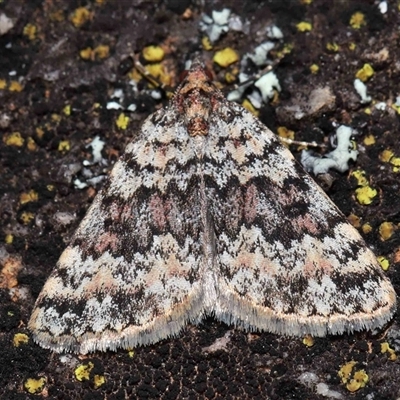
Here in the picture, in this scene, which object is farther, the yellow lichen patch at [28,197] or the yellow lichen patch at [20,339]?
the yellow lichen patch at [28,197]

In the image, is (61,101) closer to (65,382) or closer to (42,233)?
(42,233)

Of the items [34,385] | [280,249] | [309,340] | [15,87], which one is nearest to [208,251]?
[280,249]

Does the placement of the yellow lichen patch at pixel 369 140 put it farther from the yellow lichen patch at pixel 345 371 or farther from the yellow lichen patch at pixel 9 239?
the yellow lichen patch at pixel 9 239

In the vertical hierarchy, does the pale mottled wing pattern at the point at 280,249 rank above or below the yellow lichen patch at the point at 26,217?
above

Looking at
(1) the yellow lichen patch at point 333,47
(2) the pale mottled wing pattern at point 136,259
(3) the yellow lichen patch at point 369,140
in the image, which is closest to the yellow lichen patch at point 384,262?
(3) the yellow lichen patch at point 369,140

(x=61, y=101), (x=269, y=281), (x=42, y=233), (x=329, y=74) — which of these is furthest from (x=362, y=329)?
(x=61, y=101)
